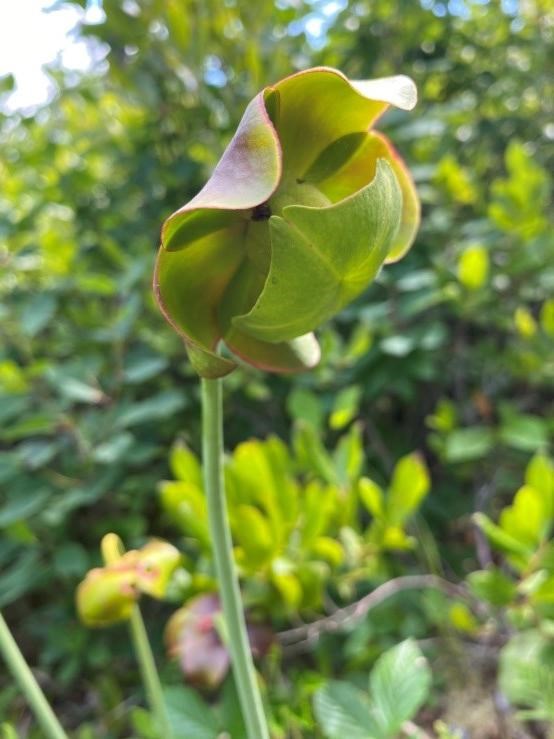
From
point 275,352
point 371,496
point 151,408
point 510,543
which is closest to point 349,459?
point 371,496

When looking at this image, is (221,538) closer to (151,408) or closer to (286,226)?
(286,226)

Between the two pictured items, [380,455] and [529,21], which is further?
[529,21]

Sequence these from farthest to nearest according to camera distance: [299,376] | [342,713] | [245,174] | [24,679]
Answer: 1. [299,376]
2. [342,713]
3. [24,679]
4. [245,174]

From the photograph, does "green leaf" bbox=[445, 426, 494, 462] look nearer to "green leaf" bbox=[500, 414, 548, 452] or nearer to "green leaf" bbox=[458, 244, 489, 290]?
"green leaf" bbox=[500, 414, 548, 452]

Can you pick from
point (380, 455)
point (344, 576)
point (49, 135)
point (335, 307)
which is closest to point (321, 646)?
point (344, 576)

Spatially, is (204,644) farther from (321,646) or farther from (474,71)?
(474,71)

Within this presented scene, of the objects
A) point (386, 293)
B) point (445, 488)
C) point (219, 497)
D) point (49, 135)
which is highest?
point (219, 497)
